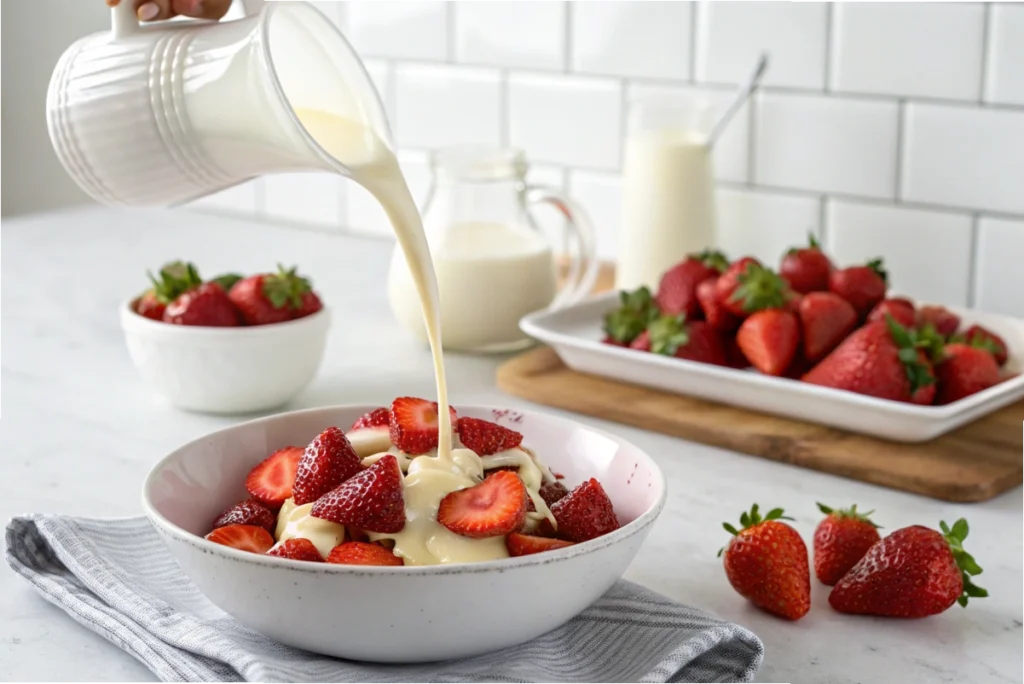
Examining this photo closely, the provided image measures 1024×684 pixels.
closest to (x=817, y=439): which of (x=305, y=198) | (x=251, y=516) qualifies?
(x=251, y=516)

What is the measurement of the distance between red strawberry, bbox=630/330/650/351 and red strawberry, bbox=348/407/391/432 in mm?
459

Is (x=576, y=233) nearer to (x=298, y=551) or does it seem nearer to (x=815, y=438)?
(x=815, y=438)

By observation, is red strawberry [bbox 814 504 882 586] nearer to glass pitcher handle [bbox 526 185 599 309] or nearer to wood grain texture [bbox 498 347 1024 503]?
wood grain texture [bbox 498 347 1024 503]

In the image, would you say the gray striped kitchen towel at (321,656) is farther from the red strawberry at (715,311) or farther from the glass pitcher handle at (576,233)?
the glass pitcher handle at (576,233)

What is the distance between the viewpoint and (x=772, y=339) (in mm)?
1282

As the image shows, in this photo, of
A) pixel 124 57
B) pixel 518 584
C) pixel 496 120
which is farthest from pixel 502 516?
pixel 496 120

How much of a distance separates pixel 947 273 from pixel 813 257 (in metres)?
0.29

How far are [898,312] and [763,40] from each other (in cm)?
51

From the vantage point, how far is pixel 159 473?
0.88 metres

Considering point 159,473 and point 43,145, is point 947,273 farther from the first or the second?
point 43,145

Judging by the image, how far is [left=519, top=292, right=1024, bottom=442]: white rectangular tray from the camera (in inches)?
46.2

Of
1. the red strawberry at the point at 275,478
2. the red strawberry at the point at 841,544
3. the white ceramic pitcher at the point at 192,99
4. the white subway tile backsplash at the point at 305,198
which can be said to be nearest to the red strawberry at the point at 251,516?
the red strawberry at the point at 275,478

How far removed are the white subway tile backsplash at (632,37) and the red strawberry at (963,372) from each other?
0.66 metres

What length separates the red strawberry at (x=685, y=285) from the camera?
139cm
